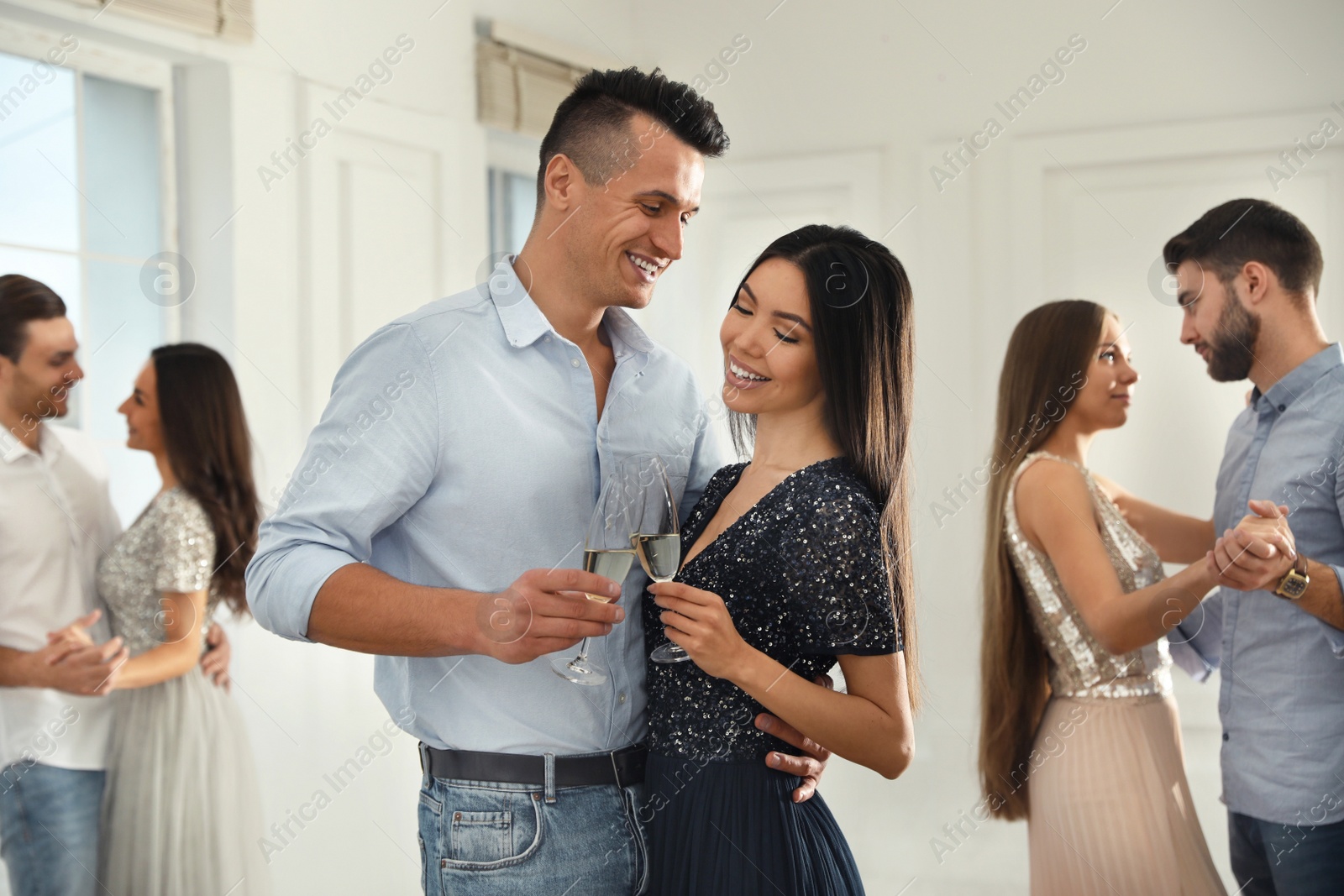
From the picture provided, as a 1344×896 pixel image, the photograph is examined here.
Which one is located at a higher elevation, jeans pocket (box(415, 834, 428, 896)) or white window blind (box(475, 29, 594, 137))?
white window blind (box(475, 29, 594, 137))

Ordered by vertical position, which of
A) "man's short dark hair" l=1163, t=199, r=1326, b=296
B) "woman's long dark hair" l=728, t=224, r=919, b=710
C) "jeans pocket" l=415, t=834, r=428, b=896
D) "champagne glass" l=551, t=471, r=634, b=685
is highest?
"man's short dark hair" l=1163, t=199, r=1326, b=296

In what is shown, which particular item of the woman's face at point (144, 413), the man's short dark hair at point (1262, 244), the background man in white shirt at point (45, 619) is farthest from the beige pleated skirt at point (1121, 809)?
the woman's face at point (144, 413)

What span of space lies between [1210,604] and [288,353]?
2.59m

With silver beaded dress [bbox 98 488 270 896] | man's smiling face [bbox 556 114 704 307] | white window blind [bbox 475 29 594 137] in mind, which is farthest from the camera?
white window blind [bbox 475 29 594 137]

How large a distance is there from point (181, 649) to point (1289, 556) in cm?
248

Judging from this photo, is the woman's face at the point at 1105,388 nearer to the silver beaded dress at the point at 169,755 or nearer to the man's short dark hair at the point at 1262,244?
the man's short dark hair at the point at 1262,244

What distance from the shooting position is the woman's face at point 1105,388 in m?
2.41

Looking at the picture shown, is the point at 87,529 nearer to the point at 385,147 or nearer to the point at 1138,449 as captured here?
the point at 385,147

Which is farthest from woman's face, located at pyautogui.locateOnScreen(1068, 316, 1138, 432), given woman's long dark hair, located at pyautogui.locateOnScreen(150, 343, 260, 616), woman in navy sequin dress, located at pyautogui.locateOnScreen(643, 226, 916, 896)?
woman's long dark hair, located at pyautogui.locateOnScreen(150, 343, 260, 616)

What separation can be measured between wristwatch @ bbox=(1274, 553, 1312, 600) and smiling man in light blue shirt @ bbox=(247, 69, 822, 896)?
109 cm

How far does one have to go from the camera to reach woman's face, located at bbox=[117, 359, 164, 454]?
279 centimetres

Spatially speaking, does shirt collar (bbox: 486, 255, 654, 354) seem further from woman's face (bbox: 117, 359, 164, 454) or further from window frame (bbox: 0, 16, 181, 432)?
window frame (bbox: 0, 16, 181, 432)

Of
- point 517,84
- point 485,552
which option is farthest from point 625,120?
point 517,84

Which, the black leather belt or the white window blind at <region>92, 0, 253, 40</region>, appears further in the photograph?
the white window blind at <region>92, 0, 253, 40</region>
